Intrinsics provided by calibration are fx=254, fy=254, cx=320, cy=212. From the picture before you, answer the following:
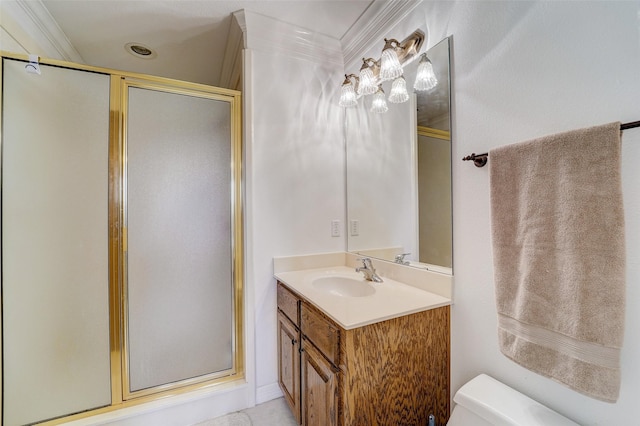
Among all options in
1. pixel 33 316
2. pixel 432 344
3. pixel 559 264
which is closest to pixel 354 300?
pixel 432 344

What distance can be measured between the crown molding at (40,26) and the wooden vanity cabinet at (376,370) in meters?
2.23

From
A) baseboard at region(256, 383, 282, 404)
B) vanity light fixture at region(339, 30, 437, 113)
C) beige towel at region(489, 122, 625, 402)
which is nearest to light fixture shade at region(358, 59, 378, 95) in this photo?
vanity light fixture at region(339, 30, 437, 113)

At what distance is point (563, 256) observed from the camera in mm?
753

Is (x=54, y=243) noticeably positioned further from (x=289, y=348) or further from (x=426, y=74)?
(x=426, y=74)

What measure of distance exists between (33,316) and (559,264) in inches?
92.3

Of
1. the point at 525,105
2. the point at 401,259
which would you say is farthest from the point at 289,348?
the point at 525,105

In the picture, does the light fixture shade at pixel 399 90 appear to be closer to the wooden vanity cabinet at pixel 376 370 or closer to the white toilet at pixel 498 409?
the wooden vanity cabinet at pixel 376 370

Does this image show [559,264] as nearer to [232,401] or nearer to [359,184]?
[359,184]

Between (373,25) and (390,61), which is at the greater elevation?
(373,25)

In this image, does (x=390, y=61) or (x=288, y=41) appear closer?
(x=390, y=61)

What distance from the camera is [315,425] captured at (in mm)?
1188

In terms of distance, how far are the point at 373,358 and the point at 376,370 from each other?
55mm

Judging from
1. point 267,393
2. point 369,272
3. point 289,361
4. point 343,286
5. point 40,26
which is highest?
point 40,26

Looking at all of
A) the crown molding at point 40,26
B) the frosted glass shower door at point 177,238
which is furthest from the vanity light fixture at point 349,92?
the crown molding at point 40,26
